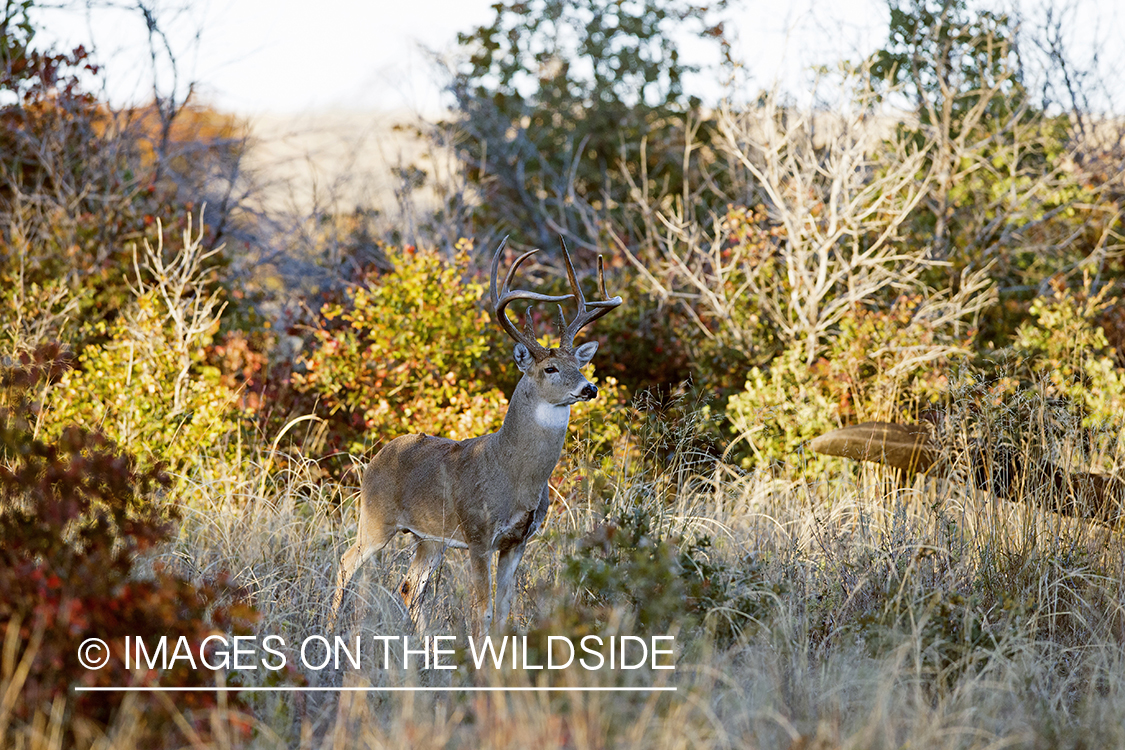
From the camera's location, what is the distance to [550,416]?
530cm

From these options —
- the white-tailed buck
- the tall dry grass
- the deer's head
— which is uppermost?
the deer's head

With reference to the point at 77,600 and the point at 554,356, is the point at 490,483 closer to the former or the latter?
the point at 554,356

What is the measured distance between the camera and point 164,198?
11.7m

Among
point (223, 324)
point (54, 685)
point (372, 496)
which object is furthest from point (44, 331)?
point (54, 685)

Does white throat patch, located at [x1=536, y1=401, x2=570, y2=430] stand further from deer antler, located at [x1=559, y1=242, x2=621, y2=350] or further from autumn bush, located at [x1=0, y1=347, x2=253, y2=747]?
autumn bush, located at [x1=0, y1=347, x2=253, y2=747]

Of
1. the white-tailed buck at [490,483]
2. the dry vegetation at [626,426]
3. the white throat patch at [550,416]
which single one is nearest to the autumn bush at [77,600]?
the dry vegetation at [626,426]

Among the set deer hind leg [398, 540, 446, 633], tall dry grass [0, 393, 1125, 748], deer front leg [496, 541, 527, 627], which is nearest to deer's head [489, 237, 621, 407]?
tall dry grass [0, 393, 1125, 748]

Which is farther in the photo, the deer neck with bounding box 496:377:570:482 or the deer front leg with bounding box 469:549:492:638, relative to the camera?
the deer neck with bounding box 496:377:570:482

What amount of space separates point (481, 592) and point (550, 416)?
91 cm

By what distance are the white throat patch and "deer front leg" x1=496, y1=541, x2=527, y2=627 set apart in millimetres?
584

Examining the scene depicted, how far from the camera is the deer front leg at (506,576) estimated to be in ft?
16.9

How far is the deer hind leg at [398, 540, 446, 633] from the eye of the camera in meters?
5.59

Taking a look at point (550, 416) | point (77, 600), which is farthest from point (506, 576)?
point (77, 600)

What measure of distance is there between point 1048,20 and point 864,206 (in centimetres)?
335
